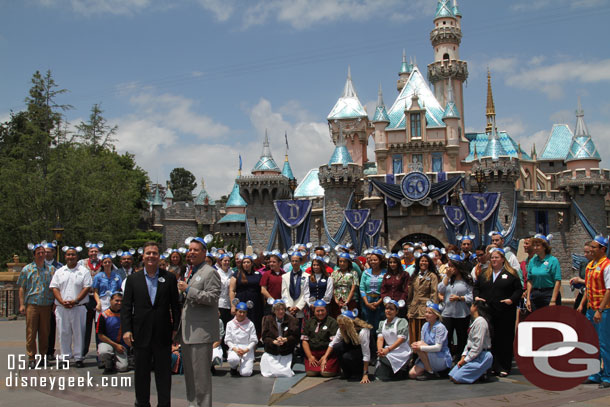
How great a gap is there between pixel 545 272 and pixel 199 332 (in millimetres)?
4511

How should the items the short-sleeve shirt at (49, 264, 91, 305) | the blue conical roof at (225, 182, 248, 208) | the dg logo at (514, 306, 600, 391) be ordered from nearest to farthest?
the dg logo at (514, 306, 600, 391) → the short-sleeve shirt at (49, 264, 91, 305) → the blue conical roof at (225, 182, 248, 208)

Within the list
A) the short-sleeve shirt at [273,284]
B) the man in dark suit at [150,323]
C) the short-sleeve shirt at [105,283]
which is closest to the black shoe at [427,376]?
the short-sleeve shirt at [273,284]

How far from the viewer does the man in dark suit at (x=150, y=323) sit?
5.12 metres

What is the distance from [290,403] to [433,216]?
23.3m

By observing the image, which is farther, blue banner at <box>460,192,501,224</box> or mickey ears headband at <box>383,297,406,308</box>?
blue banner at <box>460,192,501,224</box>

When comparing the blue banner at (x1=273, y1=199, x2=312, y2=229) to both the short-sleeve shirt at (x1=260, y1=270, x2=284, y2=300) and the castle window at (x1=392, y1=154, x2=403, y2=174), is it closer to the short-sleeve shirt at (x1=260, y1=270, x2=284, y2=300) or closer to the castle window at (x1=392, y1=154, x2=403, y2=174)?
the castle window at (x1=392, y1=154, x2=403, y2=174)

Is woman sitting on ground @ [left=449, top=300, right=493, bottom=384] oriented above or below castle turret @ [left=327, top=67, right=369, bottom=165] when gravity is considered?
below

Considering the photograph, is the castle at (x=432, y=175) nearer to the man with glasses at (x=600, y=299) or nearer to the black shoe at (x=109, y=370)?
the black shoe at (x=109, y=370)

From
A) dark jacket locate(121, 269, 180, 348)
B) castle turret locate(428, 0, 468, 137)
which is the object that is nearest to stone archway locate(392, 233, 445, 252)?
castle turret locate(428, 0, 468, 137)

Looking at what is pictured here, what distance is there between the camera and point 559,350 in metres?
6.21

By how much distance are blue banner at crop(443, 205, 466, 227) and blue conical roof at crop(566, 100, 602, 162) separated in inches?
387

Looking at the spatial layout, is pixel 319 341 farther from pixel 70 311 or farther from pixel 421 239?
pixel 421 239

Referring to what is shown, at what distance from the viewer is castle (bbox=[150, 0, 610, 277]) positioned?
1118 inches

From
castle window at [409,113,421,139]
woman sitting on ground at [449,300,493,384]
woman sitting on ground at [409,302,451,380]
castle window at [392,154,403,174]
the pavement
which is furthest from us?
castle window at [409,113,421,139]
